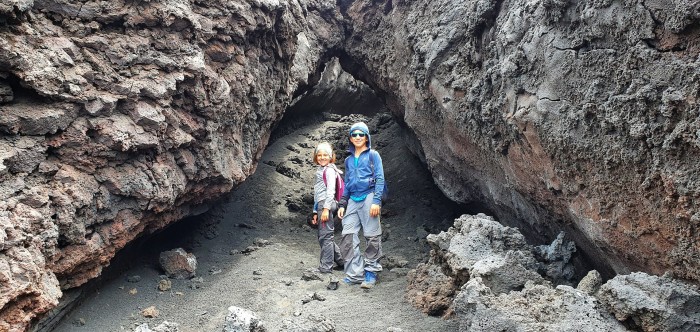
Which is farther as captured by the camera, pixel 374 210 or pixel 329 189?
pixel 329 189

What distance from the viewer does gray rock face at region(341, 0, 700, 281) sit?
3.26 metres

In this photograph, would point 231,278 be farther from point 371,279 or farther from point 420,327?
point 420,327

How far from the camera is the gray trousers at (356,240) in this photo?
5734 mm

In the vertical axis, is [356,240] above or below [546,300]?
below

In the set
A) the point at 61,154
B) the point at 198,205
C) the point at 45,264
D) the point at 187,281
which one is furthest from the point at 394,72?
the point at 45,264

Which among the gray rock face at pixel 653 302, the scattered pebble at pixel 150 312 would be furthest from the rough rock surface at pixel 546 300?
the scattered pebble at pixel 150 312

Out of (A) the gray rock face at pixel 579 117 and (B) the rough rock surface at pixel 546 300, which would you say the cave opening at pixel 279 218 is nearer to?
(A) the gray rock face at pixel 579 117

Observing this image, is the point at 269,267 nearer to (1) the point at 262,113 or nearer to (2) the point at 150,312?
(2) the point at 150,312

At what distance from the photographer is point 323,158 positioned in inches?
238

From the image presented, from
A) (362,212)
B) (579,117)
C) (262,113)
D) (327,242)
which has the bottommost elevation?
(327,242)

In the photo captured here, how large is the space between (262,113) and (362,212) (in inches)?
85.8

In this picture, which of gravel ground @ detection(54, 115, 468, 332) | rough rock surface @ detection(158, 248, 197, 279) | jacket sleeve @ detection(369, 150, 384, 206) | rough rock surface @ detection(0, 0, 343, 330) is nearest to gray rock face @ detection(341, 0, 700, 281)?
jacket sleeve @ detection(369, 150, 384, 206)

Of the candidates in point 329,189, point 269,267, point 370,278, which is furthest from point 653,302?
point 269,267

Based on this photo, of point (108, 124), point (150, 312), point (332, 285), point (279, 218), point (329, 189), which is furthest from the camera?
point (279, 218)
